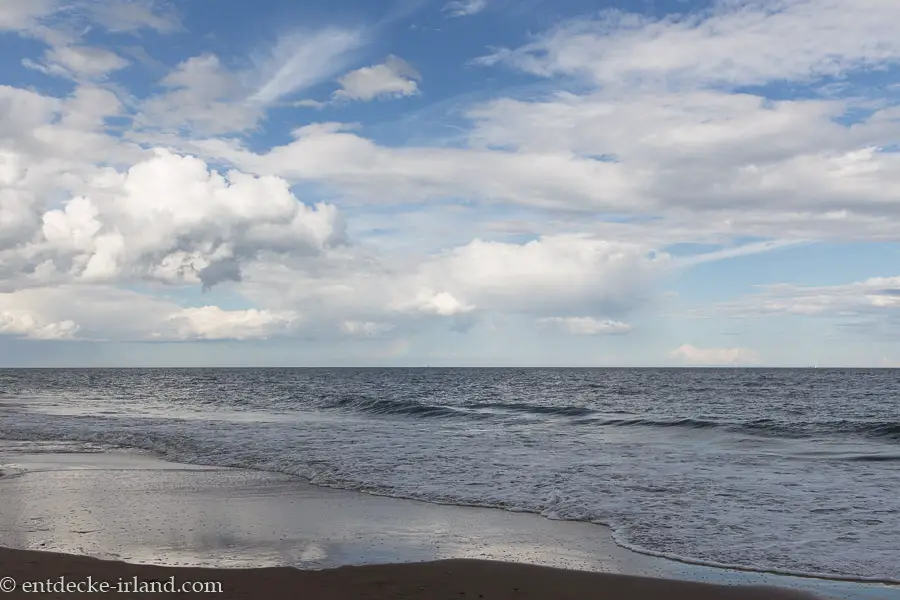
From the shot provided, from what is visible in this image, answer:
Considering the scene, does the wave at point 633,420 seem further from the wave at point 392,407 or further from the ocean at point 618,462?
the ocean at point 618,462

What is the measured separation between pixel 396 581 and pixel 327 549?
1.74 meters

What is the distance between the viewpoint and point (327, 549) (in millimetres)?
9508

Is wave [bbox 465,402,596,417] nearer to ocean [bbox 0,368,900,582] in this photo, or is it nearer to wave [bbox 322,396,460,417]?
ocean [bbox 0,368,900,582]

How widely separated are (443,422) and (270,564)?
25.2 metres

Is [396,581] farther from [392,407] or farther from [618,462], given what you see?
[392,407]

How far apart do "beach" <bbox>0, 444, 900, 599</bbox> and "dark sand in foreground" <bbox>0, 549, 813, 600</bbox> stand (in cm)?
2

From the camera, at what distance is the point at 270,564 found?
8.71 metres

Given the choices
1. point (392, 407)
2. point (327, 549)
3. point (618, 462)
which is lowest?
point (392, 407)

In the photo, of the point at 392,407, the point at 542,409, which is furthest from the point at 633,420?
the point at 392,407

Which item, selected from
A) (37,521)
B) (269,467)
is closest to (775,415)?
(269,467)

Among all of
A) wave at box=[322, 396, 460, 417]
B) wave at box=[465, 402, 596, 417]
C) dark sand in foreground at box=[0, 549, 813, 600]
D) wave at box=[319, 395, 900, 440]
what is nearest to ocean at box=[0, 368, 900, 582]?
wave at box=[319, 395, 900, 440]

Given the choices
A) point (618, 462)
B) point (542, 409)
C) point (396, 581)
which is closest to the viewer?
point (396, 581)

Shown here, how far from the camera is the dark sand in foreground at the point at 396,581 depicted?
7727 millimetres

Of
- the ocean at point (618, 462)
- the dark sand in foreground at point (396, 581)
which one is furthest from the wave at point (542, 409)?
the dark sand in foreground at point (396, 581)
